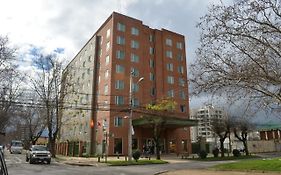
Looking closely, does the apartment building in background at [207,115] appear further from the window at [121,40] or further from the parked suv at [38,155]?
the window at [121,40]

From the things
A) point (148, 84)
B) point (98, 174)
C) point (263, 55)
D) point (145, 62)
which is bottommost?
point (98, 174)

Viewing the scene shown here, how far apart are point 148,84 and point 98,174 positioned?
1488 inches

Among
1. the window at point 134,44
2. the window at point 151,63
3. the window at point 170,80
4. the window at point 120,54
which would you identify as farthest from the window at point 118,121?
the window at point 170,80

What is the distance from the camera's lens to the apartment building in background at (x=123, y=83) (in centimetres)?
5141

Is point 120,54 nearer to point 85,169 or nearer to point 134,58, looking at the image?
point 134,58

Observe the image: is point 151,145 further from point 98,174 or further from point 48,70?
point 98,174

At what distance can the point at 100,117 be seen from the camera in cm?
5425

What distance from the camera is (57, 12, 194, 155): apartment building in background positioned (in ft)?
169

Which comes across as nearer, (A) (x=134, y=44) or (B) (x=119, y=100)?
(B) (x=119, y=100)

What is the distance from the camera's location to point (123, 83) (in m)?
53.5

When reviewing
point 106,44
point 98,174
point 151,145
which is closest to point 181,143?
point 151,145

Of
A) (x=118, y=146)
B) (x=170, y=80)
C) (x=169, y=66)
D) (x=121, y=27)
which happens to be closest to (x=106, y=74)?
(x=121, y=27)

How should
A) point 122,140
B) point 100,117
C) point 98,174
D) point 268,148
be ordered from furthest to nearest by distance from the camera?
point 268,148
point 100,117
point 122,140
point 98,174

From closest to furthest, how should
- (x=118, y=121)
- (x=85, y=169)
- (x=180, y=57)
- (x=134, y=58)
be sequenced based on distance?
(x=85, y=169), (x=118, y=121), (x=134, y=58), (x=180, y=57)
